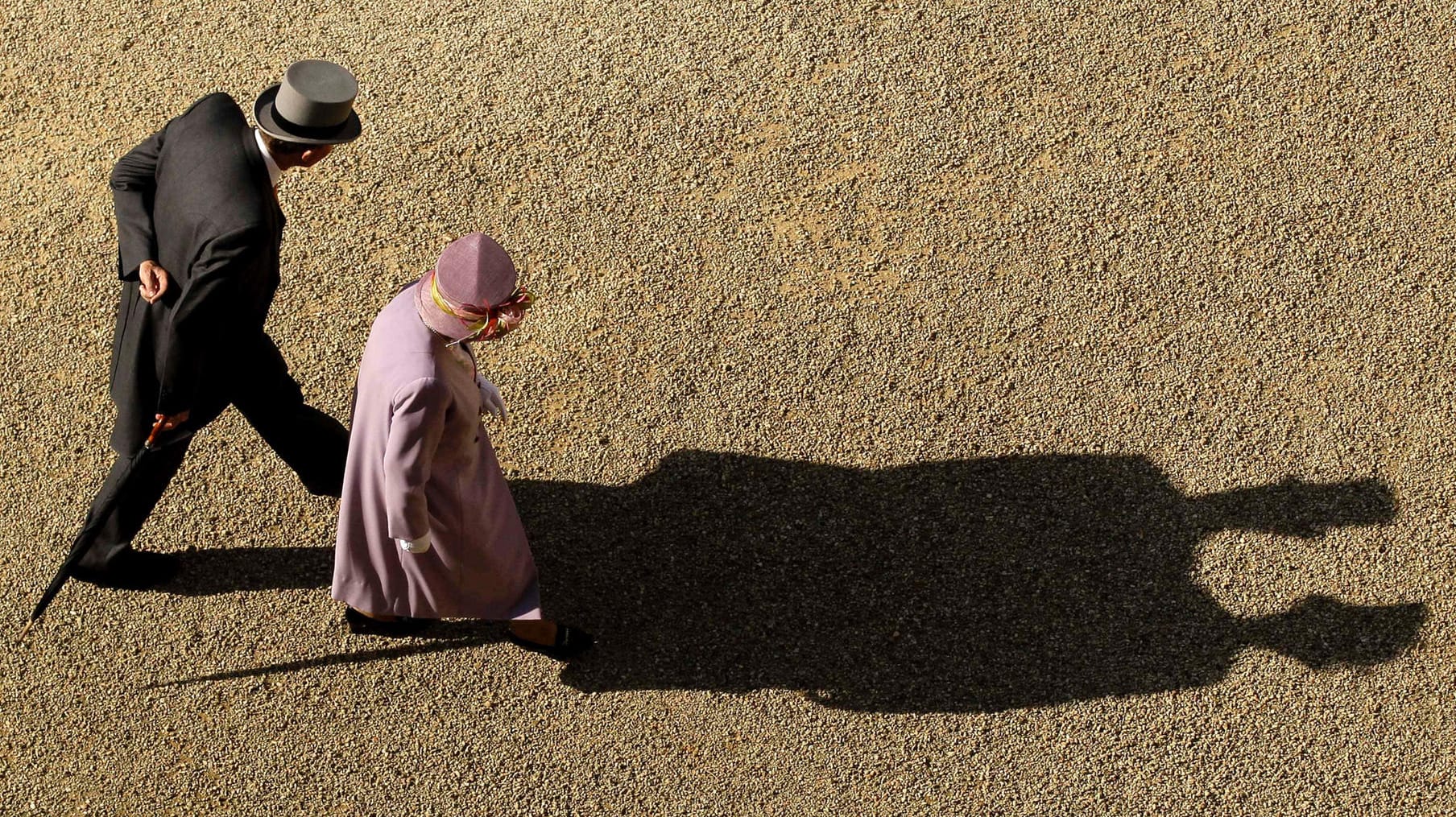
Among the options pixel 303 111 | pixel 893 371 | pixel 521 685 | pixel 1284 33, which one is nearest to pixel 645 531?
pixel 521 685

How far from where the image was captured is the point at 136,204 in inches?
156

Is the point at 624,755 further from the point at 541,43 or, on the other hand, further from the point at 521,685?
the point at 541,43

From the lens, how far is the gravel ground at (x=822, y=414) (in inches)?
179

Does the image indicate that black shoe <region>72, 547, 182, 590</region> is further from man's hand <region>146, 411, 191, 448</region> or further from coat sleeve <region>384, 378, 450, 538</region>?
coat sleeve <region>384, 378, 450, 538</region>

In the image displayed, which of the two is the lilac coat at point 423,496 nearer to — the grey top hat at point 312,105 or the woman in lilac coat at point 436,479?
the woman in lilac coat at point 436,479

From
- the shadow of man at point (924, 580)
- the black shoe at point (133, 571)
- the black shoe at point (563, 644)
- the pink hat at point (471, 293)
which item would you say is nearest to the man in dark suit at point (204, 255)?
the black shoe at point (133, 571)

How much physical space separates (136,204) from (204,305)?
0.49 meters

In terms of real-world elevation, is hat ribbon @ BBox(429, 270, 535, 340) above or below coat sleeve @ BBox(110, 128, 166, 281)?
above

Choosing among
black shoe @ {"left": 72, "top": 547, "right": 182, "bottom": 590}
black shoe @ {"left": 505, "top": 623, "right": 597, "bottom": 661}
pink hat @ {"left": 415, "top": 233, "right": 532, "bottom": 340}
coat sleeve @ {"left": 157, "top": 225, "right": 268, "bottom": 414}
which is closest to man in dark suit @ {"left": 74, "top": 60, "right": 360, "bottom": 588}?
coat sleeve @ {"left": 157, "top": 225, "right": 268, "bottom": 414}

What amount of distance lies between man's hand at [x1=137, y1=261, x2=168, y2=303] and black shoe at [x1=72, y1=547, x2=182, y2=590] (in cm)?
123

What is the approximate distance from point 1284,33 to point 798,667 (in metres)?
3.78

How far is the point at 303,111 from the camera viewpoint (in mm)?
3719

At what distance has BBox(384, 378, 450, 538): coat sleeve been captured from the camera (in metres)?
3.41

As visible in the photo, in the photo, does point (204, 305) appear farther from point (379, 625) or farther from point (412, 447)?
point (379, 625)
